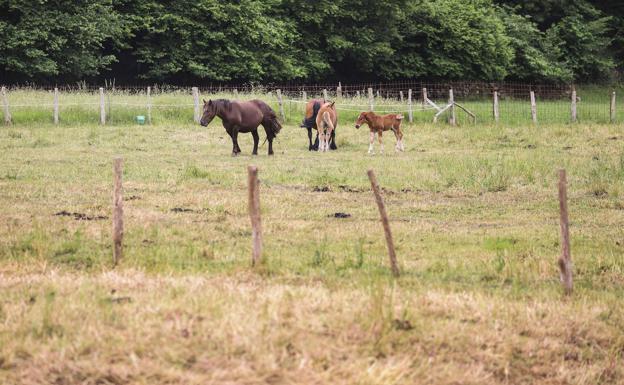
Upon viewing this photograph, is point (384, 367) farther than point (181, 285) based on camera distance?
No

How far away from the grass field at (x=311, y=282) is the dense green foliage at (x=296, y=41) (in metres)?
27.5

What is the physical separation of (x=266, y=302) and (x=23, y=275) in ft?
9.98

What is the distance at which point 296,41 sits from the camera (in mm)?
55844

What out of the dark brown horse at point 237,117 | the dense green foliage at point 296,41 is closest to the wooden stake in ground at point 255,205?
the dark brown horse at point 237,117

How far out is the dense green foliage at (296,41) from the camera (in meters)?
44.7

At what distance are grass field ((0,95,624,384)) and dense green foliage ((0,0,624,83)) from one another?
2751 cm

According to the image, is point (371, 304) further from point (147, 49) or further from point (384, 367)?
point (147, 49)

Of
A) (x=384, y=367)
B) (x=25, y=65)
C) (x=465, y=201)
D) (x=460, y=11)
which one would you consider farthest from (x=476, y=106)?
(x=384, y=367)

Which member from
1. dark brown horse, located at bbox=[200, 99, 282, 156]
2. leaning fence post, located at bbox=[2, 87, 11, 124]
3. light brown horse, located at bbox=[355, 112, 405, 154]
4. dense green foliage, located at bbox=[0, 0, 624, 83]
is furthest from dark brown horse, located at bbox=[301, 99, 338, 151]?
dense green foliage, located at bbox=[0, 0, 624, 83]

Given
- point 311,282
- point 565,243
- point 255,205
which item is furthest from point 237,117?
point 565,243

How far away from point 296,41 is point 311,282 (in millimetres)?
47628

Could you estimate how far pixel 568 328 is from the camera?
855 centimetres

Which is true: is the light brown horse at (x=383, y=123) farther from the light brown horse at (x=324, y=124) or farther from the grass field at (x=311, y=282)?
the grass field at (x=311, y=282)

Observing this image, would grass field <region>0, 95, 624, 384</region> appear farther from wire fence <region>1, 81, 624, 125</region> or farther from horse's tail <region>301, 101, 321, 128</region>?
wire fence <region>1, 81, 624, 125</region>
